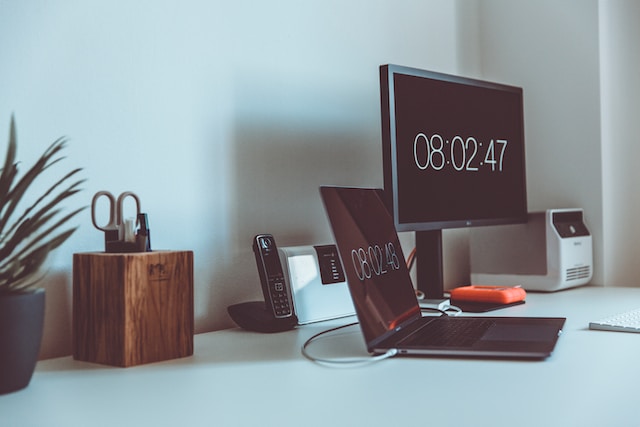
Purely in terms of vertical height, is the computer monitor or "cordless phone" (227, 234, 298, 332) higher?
the computer monitor

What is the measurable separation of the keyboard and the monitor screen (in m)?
0.42

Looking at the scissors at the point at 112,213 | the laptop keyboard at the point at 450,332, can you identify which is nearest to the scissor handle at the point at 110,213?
the scissors at the point at 112,213

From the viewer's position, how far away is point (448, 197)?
1.56 metres

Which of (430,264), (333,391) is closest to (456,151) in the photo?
(430,264)

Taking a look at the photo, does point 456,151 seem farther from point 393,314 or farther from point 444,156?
point 393,314

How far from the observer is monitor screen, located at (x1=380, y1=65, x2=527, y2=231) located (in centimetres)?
142

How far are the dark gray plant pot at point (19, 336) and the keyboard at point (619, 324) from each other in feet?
2.96

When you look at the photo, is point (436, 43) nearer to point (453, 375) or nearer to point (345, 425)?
point (453, 375)

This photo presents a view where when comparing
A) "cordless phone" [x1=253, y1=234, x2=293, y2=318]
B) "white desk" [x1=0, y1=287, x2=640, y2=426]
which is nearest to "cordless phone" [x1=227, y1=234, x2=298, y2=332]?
"cordless phone" [x1=253, y1=234, x2=293, y2=318]

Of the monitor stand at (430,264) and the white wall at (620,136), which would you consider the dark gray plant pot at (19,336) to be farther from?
the white wall at (620,136)

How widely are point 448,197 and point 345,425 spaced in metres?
0.93

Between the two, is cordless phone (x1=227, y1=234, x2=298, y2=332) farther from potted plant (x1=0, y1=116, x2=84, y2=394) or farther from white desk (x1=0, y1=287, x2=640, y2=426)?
potted plant (x1=0, y1=116, x2=84, y2=394)

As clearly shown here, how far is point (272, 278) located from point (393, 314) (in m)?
0.26

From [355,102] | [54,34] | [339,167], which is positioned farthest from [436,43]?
[54,34]
